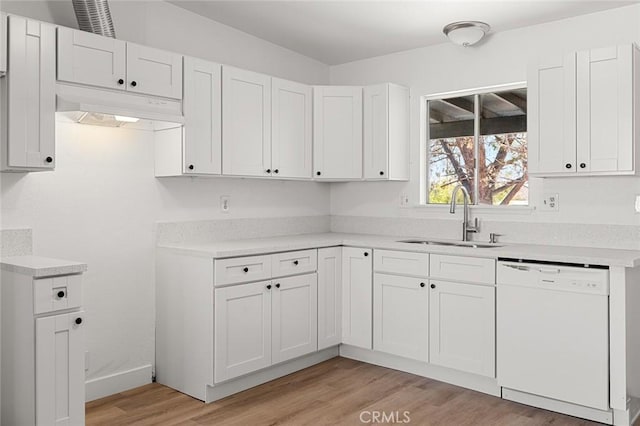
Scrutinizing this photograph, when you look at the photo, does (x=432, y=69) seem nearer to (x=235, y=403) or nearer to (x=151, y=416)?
(x=235, y=403)

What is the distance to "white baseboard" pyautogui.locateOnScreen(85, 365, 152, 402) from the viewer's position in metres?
3.22

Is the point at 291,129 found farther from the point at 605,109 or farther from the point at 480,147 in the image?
the point at 605,109

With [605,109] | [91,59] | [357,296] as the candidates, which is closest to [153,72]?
[91,59]

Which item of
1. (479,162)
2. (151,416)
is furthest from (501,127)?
(151,416)

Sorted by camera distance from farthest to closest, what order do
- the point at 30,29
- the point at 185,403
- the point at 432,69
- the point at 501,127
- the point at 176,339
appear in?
the point at 432,69
the point at 501,127
the point at 176,339
the point at 185,403
the point at 30,29

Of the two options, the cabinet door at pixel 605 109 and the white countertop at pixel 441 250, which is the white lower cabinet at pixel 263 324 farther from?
the cabinet door at pixel 605 109

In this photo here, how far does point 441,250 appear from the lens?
3547mm

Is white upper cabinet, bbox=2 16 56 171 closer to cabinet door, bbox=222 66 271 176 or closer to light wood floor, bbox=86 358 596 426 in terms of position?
cabinet door, bbox=222 66 271 176

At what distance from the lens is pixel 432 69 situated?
4.36 meters

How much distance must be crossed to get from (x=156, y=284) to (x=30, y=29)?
5.61 ft

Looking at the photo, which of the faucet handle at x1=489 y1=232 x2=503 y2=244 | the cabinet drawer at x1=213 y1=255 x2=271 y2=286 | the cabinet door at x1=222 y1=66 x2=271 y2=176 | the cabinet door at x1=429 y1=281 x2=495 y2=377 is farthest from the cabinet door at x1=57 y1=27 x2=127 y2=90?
the faucet handle at x1=489 y1=232 x2=503 y2=244

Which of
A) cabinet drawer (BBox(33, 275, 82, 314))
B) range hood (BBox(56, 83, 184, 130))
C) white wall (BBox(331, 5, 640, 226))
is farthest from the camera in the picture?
white wall (BBox(331, 5, 640, 226))

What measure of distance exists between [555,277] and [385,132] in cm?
180

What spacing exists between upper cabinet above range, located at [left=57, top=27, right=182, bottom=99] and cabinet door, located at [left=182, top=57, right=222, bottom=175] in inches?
3.5
